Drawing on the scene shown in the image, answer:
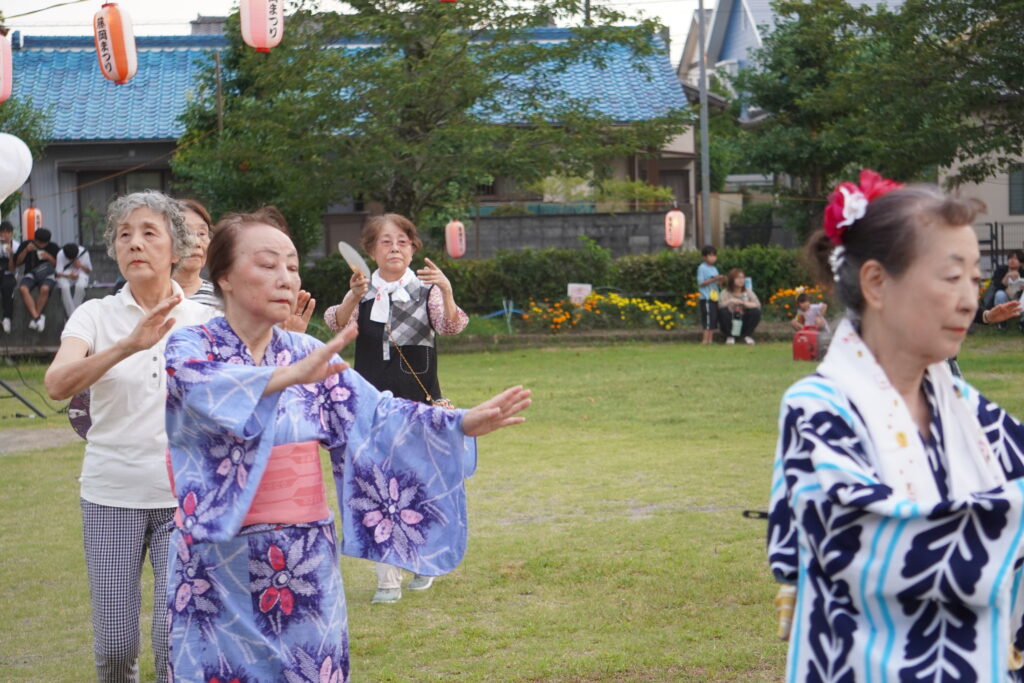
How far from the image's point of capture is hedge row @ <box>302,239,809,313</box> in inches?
904

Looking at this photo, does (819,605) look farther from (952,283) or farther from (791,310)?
(791,310)

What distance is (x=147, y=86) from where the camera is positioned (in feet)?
95.5

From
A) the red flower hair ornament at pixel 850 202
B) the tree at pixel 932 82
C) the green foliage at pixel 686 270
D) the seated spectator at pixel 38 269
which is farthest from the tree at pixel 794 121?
the red flower hair ornament at pixel 850 202

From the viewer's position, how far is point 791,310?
22734 mm

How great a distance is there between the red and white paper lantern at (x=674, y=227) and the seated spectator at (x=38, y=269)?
455 inches

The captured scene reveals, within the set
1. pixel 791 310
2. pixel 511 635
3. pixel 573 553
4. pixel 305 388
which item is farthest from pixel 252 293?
pixel 791 310

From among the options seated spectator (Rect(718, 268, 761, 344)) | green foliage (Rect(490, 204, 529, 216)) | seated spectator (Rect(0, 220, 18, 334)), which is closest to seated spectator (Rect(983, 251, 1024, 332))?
seated spectator (Rect(718, 268, 761, 344))

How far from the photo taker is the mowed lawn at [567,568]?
17.3 ft

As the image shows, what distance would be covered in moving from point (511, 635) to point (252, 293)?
270 centimetres

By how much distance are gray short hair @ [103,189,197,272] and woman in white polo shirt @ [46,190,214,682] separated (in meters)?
0.05

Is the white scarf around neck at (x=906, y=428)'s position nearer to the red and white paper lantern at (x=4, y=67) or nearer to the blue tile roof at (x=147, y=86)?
the red and white paper lantern at (x=4, y=67)

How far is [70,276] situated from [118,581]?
1639 centimetres

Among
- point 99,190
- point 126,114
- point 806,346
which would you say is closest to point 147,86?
point 126,114

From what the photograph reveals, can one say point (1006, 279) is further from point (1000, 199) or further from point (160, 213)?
point (160, 213)
